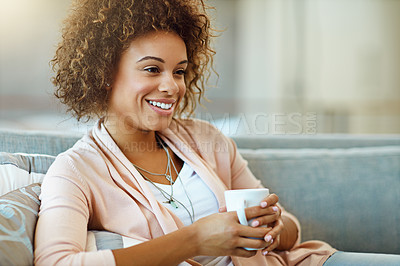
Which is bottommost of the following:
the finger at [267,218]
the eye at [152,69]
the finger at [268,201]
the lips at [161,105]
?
the finger at [267,218]

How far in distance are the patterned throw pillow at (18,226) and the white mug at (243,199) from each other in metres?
0.44

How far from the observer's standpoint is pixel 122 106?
1245 mm

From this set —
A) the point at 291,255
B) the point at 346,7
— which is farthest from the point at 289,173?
the point at 346,7

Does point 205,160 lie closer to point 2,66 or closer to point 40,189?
point 40,189

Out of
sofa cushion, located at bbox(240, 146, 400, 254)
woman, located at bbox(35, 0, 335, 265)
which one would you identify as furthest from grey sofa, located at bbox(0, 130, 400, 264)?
woman, located at bbox(35, 0, 335, 265)

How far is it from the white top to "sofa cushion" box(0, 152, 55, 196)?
1.11ft

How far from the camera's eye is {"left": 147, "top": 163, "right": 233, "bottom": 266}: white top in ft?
3.85

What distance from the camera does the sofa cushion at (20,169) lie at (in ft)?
3.73

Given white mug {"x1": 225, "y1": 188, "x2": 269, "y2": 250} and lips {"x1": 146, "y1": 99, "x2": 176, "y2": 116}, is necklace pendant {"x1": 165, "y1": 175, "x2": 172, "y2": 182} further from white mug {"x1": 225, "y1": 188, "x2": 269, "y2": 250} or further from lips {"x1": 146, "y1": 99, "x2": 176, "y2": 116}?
white mug {"x1": 225, "y1": 188, "x2": 269, "y2": 250}

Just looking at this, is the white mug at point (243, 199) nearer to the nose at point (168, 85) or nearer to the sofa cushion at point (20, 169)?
the nose at point (168, 85)

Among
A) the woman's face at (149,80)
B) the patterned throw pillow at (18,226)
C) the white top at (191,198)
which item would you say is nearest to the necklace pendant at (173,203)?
the white top at (191,198)

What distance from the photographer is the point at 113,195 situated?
1.09 m

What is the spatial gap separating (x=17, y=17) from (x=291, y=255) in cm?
295

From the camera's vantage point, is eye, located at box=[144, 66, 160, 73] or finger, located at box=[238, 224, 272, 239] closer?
finger, located at box=[238, 224, 272, 239]
